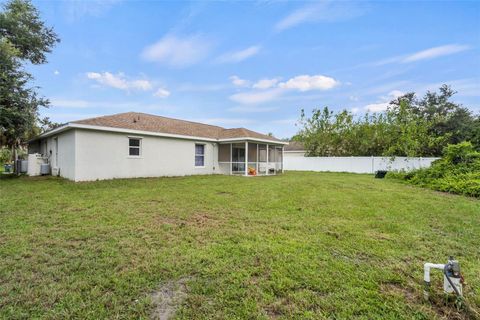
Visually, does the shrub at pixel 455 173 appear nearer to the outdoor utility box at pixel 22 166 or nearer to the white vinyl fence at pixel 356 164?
the white vinyl fence at pixel 356 164

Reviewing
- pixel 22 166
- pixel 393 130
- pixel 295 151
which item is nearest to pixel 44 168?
pixel 22 166

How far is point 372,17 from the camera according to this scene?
9359mm

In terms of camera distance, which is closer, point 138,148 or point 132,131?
point 132,131

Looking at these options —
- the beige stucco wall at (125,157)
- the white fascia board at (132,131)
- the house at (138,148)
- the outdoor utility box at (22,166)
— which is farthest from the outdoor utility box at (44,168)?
the white fascia board at (132,131)

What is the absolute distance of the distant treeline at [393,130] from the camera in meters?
18.2

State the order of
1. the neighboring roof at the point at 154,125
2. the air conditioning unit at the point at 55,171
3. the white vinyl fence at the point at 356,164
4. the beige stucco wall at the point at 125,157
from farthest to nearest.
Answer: the white vinyl fence at the point at 356,164 → the air conditioning unit at the point at 55,171 → the neighboring roof at the point at 154,125 → the beige stucco wall at the point at 125,157

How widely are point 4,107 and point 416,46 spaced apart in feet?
66.2

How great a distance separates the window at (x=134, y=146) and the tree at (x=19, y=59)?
5521 mm

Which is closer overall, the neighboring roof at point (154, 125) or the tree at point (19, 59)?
the neighboring roof at point (154, 125)

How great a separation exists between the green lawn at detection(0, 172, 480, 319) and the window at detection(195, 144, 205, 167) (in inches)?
349

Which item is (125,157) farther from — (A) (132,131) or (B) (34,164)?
(B) (34,164)

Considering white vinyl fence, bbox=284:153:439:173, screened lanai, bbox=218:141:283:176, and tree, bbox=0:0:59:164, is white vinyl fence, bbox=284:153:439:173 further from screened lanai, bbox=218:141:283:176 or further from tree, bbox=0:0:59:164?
tree, bbox=0:0:59:164

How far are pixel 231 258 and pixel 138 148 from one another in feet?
34.4

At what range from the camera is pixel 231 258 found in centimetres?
318
